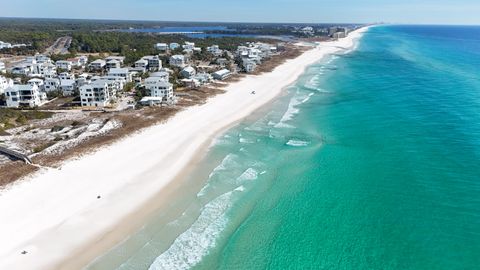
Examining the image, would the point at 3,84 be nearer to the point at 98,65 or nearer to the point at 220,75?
the point at 98,65

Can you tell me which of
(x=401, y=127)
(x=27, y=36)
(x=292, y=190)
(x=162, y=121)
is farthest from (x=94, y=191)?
(x=27, y=36)

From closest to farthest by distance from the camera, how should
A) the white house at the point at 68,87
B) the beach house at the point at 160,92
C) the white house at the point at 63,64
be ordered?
the beach house at the point at 160,92 → the white house at the point at 68,87 → the white house at the point at 63,64

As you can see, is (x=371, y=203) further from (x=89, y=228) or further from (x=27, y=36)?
(x=27, y=36)

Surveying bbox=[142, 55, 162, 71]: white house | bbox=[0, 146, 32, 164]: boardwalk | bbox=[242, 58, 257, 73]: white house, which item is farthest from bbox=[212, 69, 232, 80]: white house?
bbox=[0, 146, 32, 164]: boardwalk

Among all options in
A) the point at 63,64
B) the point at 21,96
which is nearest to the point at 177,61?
the point at 63,64

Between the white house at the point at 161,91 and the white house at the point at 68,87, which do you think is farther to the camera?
the white house at the point at 68,87

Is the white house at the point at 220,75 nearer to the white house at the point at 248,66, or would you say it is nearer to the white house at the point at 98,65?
the white house at the point at 248,66

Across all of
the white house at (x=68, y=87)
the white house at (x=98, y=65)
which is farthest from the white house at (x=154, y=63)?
the white house at (x=68, y=87)
